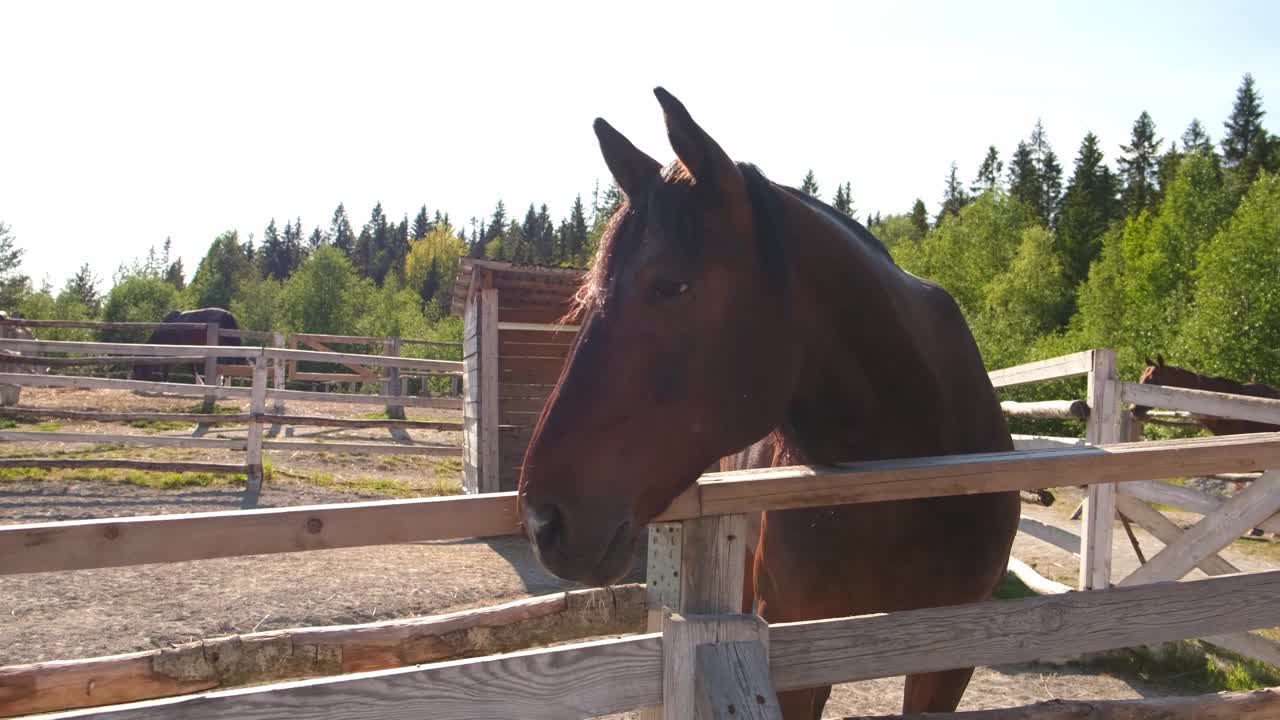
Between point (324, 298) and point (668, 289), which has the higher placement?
point (324, 298)

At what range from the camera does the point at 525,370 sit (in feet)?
35.5

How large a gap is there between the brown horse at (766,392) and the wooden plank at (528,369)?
8397 mm

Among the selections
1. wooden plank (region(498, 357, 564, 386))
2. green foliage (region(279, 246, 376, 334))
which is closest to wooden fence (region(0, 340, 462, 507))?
wooden plank (region(498, 357, 564, 386))

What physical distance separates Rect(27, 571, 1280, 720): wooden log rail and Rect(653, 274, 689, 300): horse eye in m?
0.70

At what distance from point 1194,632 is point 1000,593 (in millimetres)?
5531

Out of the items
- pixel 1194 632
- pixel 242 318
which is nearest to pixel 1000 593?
pixel 1194 632

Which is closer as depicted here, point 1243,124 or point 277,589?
point 277,589

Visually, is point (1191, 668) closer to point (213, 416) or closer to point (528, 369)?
point (528, 369)

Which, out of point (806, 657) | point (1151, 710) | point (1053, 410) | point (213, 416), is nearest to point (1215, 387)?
point (1053, 410)

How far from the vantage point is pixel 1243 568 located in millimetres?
8484

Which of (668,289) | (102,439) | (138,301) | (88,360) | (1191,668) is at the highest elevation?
(138,301)

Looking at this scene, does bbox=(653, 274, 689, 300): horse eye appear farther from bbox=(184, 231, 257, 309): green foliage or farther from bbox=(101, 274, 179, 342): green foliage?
bbox=(184, 231, 257, 309): green foliage

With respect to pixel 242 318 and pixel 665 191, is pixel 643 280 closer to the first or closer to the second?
pixel 665 191

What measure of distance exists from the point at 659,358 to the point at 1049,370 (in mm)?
4761
